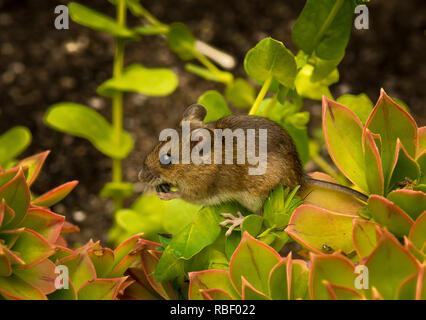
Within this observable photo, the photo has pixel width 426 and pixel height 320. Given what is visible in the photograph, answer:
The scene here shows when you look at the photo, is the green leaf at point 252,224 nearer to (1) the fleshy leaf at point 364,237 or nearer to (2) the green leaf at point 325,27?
(1) the fleshy leaf at point 364,237

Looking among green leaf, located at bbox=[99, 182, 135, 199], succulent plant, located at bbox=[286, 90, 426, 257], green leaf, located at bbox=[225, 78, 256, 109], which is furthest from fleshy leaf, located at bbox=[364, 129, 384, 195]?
green leaf, located at bbox=[99, 182, 135, 199]

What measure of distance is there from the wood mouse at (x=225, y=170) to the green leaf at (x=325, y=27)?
0.11m

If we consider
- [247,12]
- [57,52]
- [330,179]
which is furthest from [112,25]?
[247,12]

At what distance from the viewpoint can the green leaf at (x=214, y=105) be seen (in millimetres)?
747

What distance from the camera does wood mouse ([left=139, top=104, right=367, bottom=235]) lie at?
679 millimetres

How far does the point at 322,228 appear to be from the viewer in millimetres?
533

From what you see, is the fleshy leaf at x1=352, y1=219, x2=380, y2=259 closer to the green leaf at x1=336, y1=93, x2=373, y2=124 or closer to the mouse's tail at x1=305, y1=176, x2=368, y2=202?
the mouse's tail at x1=305, y1=176, x2=368, y2=202

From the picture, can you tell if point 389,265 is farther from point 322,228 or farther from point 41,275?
point 41,275

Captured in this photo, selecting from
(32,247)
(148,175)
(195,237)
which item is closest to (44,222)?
(32,247)

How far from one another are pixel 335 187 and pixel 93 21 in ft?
1.86

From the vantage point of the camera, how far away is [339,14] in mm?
633

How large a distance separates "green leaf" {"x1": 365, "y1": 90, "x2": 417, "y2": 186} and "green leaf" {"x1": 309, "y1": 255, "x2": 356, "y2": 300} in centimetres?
12

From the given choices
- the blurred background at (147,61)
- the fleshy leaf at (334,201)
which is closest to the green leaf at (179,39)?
the fleshy leaf at (334,201)
